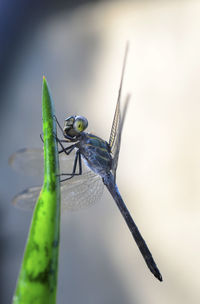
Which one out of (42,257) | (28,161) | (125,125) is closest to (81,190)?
(28,161)

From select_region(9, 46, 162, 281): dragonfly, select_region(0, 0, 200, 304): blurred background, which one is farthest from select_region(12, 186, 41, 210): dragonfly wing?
Result: select_region(0, 0, 200, 304): blurred background

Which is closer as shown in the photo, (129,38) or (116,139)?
(116,139)

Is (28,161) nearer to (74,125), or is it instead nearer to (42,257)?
(74,125)

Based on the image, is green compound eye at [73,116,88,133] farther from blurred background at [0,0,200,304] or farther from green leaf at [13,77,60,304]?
blurred background at [0,0,200,304]

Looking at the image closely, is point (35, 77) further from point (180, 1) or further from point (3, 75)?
point (180, 1)

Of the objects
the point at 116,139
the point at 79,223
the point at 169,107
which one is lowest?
the point at 79,223

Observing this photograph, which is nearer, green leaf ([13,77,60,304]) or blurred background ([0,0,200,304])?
green leaf ([13,77,60,304])

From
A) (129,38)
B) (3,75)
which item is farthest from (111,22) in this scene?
(3,75)

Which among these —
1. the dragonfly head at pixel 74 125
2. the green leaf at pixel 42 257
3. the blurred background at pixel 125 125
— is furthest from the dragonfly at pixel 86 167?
the blurred background at pixel 125 125
